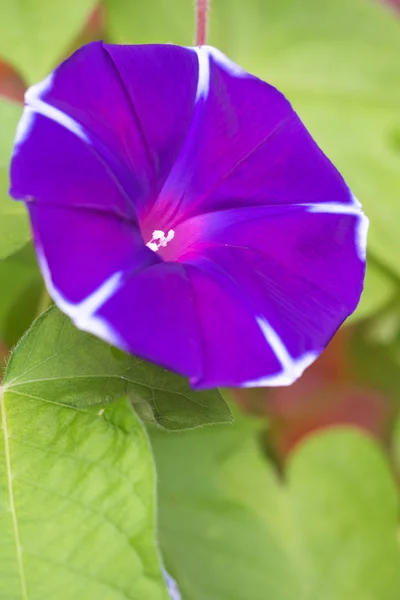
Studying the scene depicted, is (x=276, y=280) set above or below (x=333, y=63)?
below

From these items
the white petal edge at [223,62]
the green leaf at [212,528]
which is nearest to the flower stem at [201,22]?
the white petal edge at [223,62]

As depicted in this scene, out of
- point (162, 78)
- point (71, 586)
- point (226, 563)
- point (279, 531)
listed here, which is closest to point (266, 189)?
point (162, 78)

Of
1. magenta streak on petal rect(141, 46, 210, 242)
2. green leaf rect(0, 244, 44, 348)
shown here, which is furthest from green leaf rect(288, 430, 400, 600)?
magenta streak on petal rect(141, 46, 210, 242)

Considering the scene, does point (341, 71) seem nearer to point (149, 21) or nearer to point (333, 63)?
point (333, 63)

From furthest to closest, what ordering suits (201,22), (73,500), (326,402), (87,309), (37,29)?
(326,402) < (37,29) < (201,22) < (73,500) < (87,309)

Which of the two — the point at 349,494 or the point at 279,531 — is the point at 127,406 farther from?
the point at 349,494

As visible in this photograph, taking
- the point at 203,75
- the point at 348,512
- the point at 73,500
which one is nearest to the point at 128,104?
the point at 203,75
